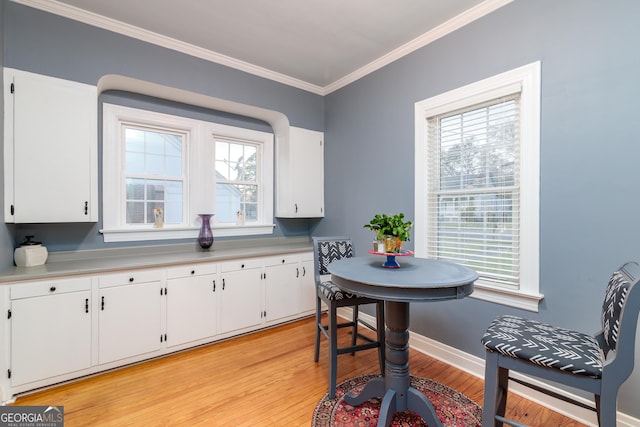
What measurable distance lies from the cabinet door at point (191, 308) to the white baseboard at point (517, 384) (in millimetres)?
1736

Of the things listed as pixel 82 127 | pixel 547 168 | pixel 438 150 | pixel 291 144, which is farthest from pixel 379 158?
pixel 82 127

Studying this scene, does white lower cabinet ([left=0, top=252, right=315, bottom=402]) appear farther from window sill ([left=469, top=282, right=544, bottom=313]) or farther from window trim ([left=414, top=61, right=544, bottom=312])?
window trim ([left=414, top=61, right=544, bottom=312])

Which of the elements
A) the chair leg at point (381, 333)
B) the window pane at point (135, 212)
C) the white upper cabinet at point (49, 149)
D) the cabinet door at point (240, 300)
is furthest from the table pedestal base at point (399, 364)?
the window pane at point (135, 212)

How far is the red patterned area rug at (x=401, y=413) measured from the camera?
68.2 inches

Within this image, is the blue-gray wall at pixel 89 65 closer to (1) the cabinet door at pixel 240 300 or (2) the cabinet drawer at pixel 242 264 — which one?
(2) the cabinet drawer at pixel 242 264

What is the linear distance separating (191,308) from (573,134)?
10.7ft

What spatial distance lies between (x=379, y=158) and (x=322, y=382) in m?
2.20

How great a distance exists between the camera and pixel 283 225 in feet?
13.0

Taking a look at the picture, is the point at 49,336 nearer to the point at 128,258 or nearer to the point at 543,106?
the point at 128,258

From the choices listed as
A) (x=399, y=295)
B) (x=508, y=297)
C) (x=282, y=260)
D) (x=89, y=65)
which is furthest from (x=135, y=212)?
(x=508, y=297)

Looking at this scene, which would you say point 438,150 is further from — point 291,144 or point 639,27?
point 291,144

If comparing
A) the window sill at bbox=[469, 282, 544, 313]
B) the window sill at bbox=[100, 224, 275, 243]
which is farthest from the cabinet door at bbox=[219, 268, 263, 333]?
the window sill at bbox=[469, 282, 544, 313]

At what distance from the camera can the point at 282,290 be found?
3281 mm

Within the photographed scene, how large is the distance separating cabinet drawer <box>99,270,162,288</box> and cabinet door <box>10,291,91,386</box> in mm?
133
